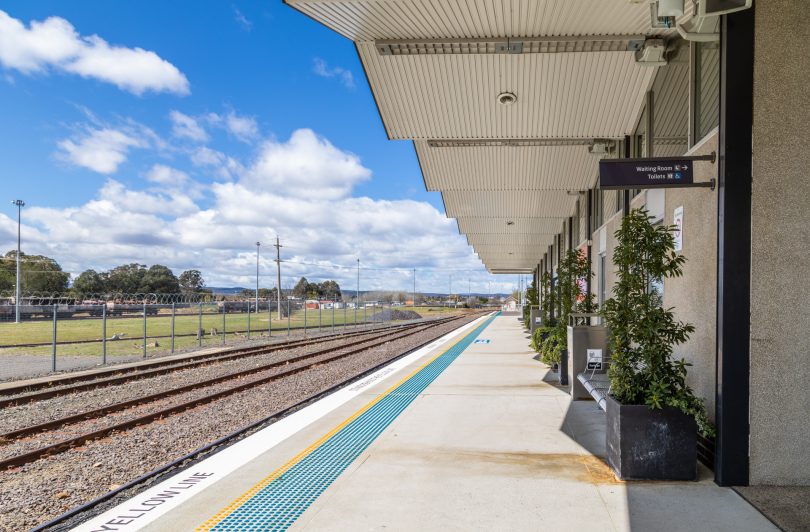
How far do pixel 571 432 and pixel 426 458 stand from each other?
1987 mm

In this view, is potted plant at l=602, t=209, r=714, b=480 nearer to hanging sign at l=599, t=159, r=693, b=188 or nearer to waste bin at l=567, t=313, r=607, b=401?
hanging sign at l=599, t=159, r=693, b=188

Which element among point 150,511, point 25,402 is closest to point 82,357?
point 25,402

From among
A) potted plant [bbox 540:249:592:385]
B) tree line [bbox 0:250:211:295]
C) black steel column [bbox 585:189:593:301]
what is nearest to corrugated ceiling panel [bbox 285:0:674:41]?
potted plant [bbox 540:249:592:385]

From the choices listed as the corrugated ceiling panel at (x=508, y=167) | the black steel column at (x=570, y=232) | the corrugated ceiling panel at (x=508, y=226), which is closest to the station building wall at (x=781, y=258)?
the corrugated ceiling panel at (x=508, y=167)

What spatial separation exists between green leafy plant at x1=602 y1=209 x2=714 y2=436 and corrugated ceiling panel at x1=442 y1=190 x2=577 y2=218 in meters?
10.5

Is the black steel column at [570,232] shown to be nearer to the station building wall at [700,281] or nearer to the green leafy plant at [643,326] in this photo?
the station building wall at [700,281]

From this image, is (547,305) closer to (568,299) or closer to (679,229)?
(568,299)

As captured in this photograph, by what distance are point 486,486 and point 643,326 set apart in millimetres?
1915

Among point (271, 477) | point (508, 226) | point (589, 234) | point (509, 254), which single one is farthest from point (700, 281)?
point (509, 254)

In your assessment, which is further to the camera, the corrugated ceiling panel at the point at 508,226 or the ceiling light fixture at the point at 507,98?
the corrugated ceiling panel at the point at 508,226

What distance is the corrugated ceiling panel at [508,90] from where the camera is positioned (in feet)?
23.4

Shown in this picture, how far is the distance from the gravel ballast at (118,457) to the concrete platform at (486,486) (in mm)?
1575

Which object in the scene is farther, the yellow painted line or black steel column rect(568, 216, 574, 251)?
black steel column rect(568, 216, 574, 251)

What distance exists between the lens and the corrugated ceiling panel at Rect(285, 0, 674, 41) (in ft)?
18.7
